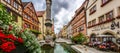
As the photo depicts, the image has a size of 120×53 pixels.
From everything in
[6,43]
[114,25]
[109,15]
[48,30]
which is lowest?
[6,43]

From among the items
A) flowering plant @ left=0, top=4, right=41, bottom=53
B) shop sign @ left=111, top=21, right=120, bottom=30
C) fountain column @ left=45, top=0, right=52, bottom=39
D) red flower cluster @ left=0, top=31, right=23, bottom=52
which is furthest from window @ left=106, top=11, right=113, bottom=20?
red flower cluster @ left=0, top=31, right=23, bottom=52

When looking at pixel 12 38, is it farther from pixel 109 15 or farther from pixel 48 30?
pixel 48 30

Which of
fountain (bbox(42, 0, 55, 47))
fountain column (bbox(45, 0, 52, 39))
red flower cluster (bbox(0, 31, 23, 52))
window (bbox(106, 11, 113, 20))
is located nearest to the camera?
red flower cluster (bbox(0, 31, 23, 52))

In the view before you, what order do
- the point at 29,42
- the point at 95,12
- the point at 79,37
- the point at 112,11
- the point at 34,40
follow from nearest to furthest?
the point at 29,42
the point at 34,40
the point at 112,11
the point at 95,12
the point at 79,37

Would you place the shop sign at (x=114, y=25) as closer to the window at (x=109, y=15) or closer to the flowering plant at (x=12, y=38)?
the window at (x=109, y=15)

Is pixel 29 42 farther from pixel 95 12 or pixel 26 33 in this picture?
pixel 95 12

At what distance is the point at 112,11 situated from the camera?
24.5 metres

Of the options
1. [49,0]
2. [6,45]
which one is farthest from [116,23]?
[6,45]

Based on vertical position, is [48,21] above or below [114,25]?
above

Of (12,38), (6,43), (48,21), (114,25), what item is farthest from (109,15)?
(6,43)

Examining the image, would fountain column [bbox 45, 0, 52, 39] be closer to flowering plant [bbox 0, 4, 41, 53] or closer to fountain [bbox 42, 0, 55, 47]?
fountain [bbox 42, 0, 55, 47]

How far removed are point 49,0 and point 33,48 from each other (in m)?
24.7

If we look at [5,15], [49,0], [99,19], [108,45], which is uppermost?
[49,0]

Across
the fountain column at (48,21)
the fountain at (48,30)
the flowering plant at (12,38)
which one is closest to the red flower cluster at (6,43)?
the flowering plant at (12,38)
